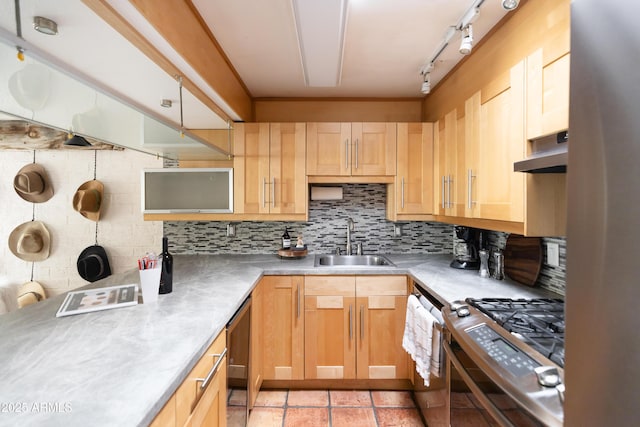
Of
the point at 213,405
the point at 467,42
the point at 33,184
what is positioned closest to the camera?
the point at 213,405

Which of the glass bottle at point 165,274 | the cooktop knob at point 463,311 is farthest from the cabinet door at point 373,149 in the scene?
the glass bottle at point 165,274

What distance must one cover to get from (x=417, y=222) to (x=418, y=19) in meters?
1.72

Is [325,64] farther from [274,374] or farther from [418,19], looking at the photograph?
[274,374]

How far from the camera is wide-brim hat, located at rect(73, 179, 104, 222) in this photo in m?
2.73

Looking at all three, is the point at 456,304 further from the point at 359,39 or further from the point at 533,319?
the point at 359,39

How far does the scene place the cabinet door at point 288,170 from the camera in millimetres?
2557

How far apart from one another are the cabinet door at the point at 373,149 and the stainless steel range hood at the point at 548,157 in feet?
4.05

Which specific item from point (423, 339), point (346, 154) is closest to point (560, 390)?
point (423, 339)

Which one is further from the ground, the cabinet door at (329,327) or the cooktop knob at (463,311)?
the cooktop knob at (463,311)

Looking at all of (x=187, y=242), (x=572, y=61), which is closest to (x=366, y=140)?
(x=187, y=242)

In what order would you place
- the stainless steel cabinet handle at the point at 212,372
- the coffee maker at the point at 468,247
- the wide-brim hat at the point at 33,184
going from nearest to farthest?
the stainless steel cabinet handle at the point at 212,372 < the coffee maker at the point at 468,247 < the wide-brim hat at the point at 33,184

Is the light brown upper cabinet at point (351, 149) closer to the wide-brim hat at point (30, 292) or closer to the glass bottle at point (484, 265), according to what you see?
the glass bottle at point (484, 265)

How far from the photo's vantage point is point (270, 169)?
2566 mm

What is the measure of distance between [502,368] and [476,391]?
26 centimetres
